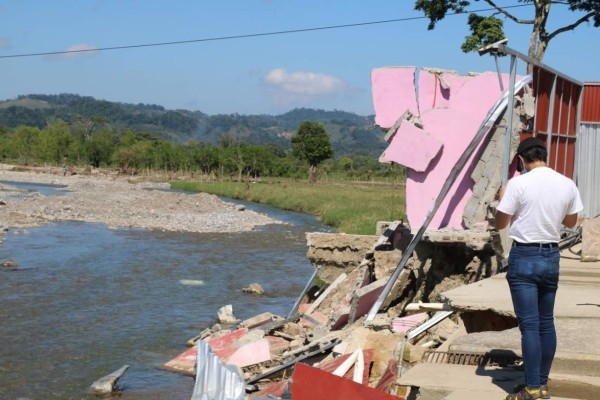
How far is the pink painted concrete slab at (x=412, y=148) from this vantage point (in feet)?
32.8

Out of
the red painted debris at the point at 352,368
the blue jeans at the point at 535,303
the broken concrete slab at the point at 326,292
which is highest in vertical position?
the blue jeans at the point at 535,303

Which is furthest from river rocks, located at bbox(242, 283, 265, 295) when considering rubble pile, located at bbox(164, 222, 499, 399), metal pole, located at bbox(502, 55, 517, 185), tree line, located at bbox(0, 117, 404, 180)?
tree line, located at bbox(0, 117, 404, 180)

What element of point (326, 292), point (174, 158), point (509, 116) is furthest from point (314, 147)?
point (509, 116)

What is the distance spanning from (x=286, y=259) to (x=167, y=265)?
3694 millimetres

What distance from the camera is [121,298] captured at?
53.3 feet

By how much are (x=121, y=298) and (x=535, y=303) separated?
1251 cm

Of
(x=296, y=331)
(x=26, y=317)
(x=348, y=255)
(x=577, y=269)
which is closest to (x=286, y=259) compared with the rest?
(x=26, y=317)

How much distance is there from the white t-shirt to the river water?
224 inches

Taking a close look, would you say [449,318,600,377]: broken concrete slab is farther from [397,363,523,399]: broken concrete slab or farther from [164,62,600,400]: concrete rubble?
[397,363,523,399]: broken concrete slab

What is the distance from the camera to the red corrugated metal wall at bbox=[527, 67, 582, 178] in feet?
34.1

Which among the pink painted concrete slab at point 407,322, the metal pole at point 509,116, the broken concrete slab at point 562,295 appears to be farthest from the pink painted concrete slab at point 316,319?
the metal pole at point 509,116

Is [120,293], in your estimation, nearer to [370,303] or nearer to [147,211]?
[370,303]

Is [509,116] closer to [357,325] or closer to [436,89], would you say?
[436,89]

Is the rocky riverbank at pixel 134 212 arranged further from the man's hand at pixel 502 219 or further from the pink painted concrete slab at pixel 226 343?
the man's hand at pixel 502 219
